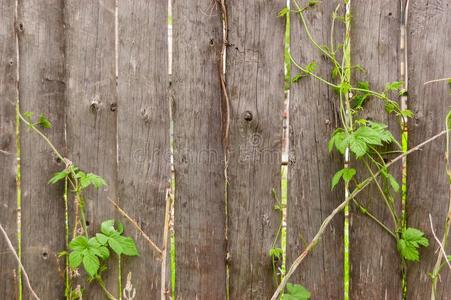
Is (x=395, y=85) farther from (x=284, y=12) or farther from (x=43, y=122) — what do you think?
(x=43, y=122)

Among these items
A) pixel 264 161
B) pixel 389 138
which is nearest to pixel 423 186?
pixel 389 138

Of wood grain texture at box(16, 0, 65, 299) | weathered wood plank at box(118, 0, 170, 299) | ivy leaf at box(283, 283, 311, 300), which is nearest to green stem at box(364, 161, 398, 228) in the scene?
ivy leaf at box(283, 283, 311, 300)

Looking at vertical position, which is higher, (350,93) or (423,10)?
(423,10)

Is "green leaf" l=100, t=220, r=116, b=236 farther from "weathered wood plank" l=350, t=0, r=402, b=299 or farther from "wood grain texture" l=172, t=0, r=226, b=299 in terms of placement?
"weathered wood plank" l=350, t=0, r=402, b=299

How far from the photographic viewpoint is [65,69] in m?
2.08

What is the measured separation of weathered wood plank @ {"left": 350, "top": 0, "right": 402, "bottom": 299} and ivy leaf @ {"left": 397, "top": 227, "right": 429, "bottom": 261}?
0.06m

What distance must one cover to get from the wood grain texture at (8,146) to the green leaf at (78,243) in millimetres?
Answer: 309

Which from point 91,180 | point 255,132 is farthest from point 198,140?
point 91,180

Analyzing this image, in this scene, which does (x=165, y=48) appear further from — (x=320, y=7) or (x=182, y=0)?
(x=320, y=7)

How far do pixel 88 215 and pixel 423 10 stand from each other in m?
1.58

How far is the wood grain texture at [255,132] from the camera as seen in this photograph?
202 cm

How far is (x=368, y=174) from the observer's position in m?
2.01

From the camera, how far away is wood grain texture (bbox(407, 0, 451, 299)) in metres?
1.95

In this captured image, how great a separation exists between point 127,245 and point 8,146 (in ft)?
2.14
